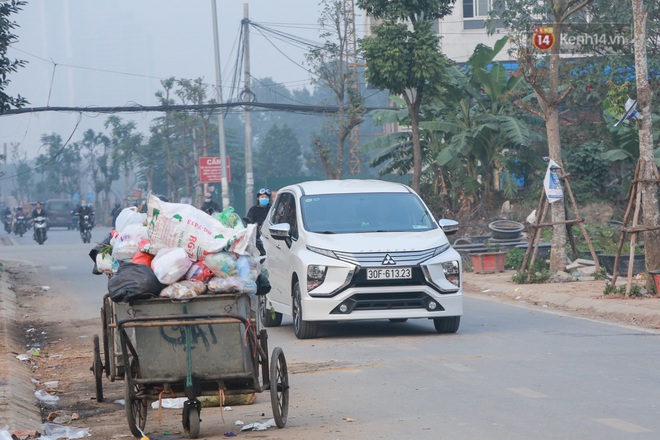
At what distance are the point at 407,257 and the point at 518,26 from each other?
2932 cm

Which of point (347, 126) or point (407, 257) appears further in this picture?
point (347, 126)

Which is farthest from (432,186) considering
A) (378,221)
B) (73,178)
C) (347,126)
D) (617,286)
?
(73,178)

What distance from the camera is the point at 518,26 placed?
39.2m

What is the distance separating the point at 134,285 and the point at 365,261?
5.23m

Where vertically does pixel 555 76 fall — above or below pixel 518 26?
below

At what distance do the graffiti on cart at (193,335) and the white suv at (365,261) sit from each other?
14.2ft

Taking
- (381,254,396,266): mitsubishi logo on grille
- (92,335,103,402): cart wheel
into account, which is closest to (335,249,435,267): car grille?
(381,254,396,266): mitsubishi logo on grille

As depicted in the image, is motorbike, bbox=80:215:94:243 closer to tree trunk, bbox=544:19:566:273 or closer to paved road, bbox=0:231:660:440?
tree trunk, bbox=544:19:566:273

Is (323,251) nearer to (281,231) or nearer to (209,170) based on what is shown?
(281,231)

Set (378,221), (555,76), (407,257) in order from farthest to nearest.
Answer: (555,76) < (378,221) < (407,257)

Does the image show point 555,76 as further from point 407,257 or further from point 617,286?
point 407,257

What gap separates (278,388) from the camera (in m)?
7.19

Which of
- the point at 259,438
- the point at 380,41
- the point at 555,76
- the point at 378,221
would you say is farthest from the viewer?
the point at 380,41

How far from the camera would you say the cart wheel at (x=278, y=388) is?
6867 mm
